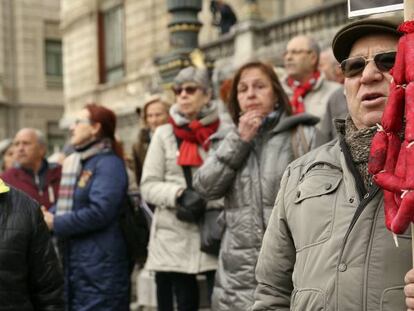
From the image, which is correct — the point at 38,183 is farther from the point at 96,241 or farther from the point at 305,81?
the point at 305,81

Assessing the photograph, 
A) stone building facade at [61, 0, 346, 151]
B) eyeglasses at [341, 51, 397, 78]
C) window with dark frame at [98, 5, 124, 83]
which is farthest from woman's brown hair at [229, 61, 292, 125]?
window with dark frame at [98, 5, 124, 83]

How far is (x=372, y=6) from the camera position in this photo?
245 cm

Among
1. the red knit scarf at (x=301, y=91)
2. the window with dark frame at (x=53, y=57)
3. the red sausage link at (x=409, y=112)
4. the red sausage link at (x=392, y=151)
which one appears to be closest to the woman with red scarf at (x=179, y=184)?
the red knit scarf at (x=301, y=91)

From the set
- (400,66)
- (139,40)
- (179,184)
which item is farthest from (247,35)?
(400,66)

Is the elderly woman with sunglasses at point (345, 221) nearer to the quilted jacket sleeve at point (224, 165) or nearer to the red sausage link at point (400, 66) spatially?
the red sausage link at point (400, 66)

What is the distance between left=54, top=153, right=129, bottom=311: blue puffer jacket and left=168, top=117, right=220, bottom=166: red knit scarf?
59 centimetres

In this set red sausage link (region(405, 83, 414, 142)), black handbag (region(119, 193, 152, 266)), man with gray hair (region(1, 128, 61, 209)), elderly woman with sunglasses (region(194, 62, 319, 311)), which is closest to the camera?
red sausage link (region(405, 83, 414, 142))

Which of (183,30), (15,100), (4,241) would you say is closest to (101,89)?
(15,100)

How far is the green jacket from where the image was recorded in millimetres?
2207

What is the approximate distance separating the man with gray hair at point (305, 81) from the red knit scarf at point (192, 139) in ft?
3.02

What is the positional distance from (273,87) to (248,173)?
65cm

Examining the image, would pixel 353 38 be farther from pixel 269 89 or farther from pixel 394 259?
pixel 269 89

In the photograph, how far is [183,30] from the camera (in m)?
7.00

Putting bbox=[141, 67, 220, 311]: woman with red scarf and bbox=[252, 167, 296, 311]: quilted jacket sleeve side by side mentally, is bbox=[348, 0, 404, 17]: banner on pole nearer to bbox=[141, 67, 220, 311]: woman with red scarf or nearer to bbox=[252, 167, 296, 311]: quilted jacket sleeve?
bbox=[252, 167, 296, 311]: quilted jacket sleeve
